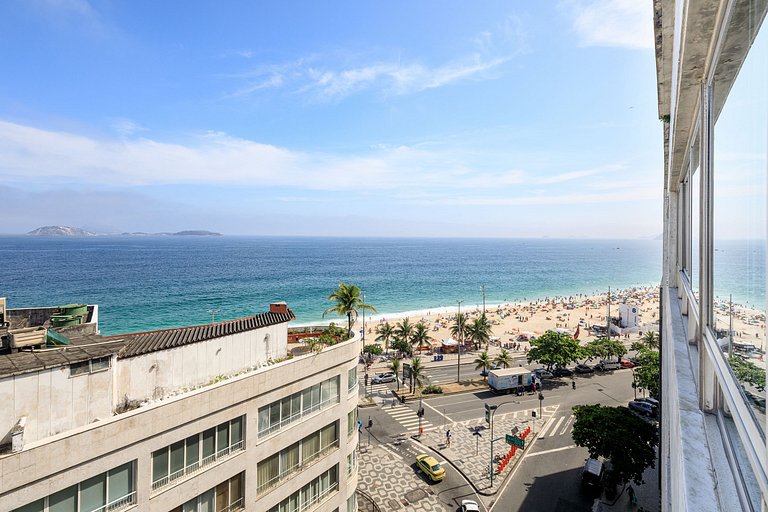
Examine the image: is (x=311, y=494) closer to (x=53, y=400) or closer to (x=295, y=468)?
(x=295, y=468)

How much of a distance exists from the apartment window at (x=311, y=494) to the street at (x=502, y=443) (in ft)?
32.3

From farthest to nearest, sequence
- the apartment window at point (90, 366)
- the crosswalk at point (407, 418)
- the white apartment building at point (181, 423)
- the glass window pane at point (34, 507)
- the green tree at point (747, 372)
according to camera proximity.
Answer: the crosswalk at point (407, 418) < the apartment window at point (90, 366) < the white apartment building at point (181, 423) < the glass window pane at point (34, 507) < the green tree at point (747, 372)

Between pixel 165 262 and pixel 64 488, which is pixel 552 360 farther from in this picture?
pixel 165 262

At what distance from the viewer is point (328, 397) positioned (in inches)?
679

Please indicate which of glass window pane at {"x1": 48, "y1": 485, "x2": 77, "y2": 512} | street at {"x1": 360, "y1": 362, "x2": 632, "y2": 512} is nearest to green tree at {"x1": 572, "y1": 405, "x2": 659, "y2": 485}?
street at {"x1": 360, "y1": 362, "x2": 632, "y2": 512}

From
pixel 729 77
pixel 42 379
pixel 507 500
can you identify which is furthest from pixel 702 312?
pixel 507 500

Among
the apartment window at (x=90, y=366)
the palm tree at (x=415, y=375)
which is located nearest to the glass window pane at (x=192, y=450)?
the apartment window at (x=90, y=366)

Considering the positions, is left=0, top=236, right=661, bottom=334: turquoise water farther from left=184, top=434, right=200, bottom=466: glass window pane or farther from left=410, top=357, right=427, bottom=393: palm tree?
left=184, top=434, right=200, bottom=466: glass window pane

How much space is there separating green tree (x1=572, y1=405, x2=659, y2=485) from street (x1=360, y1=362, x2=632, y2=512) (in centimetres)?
301

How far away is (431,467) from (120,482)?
69.5 ft

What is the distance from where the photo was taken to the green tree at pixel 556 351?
155ft

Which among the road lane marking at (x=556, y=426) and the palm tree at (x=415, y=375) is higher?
the palm tree at (x=415, y=375)

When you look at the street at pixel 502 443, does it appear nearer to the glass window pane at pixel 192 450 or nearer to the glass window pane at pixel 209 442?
the glass window pane at pixel 209 442

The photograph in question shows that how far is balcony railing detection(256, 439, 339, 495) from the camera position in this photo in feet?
48.8
